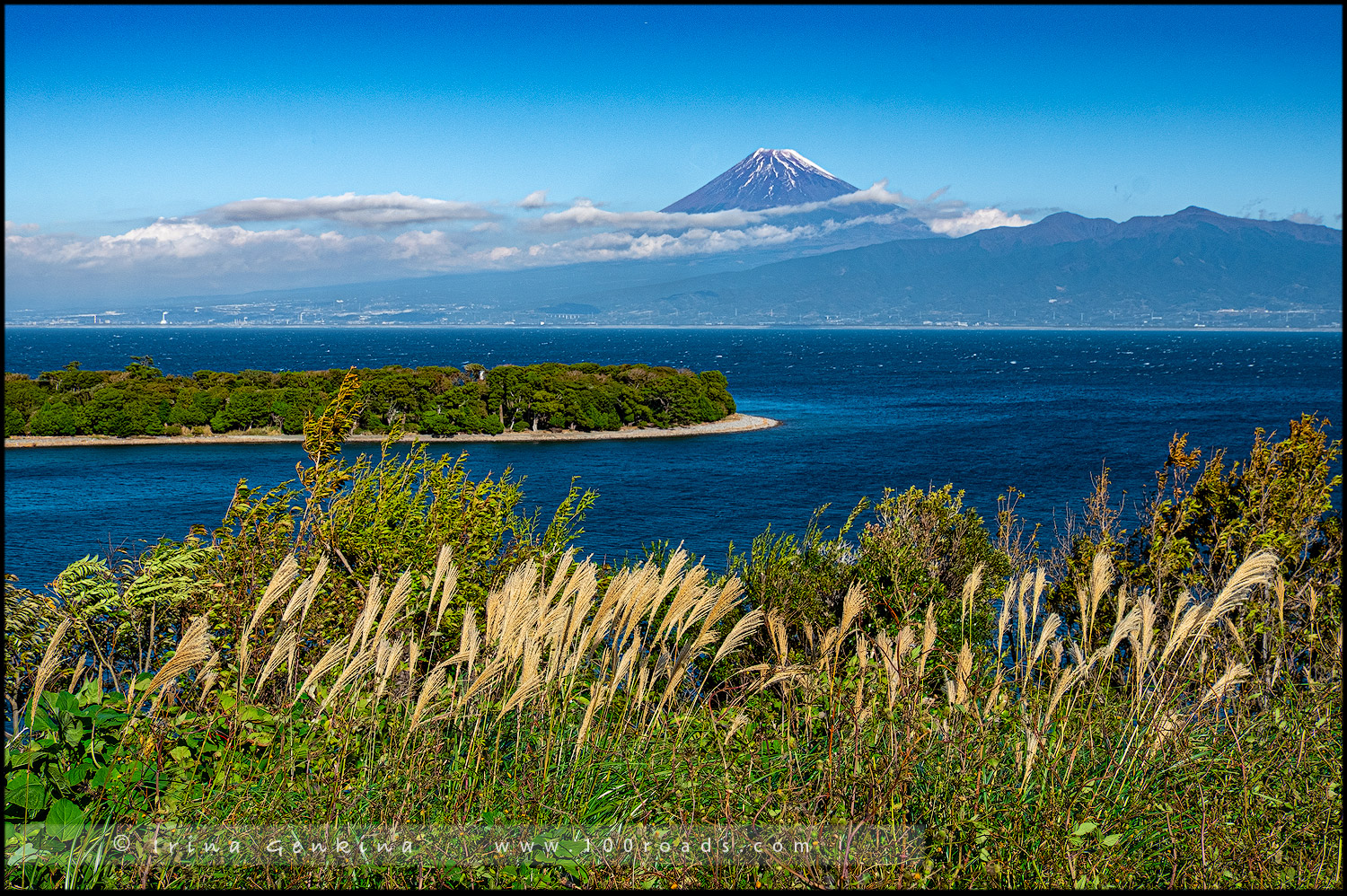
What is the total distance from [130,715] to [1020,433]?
70376 millimetres

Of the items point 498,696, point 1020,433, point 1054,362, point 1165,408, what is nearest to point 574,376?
point 1020,433

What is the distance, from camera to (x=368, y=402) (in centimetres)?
6028

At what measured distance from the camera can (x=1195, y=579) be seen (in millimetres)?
10891

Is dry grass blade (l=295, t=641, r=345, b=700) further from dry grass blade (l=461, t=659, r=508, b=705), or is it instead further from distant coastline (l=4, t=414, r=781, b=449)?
distant coastline (l=4, t=414, r=781, b=449)

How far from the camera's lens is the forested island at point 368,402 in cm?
6128

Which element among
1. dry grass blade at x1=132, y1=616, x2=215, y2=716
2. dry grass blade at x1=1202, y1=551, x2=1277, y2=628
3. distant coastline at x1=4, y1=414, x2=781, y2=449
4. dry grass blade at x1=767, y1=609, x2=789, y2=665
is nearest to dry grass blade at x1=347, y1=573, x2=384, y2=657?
dry grass blade at x1=132, y1=616, x2=215, y2=716

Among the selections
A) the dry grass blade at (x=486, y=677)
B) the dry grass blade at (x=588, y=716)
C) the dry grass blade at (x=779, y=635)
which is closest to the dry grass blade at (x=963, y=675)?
the dry grass blade at (x=779, y=635)

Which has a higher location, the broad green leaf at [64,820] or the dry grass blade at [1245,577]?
the dry grass blade at [1245,577]

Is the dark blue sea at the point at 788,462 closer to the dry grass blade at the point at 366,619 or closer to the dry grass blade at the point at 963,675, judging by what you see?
the dry grass blade at the point at 366,619

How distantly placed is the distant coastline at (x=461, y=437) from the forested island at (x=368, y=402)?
0.60 metres

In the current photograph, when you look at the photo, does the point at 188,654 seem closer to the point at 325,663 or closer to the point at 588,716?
the point at 325,663

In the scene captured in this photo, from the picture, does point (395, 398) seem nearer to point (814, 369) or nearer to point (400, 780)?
point (400, 780)

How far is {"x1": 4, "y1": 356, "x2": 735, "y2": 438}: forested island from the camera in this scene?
61281 millimetres

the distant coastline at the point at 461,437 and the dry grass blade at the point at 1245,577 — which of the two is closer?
the dry grass blade at the point at 1245,577
